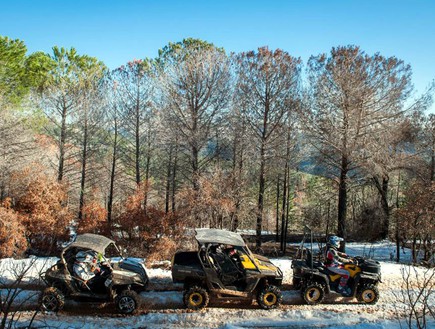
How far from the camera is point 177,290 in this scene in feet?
32.8

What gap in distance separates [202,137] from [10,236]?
983 cm

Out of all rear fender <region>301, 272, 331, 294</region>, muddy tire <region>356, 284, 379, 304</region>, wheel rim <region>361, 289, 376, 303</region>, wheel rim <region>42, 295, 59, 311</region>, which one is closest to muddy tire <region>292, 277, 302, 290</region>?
rear fender <region>301, 272, 331, 294</region>

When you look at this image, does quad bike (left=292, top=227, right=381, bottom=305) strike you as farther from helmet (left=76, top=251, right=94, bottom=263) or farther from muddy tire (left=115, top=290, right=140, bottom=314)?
helmet (left=76, top=251, right=94, bottom=263)

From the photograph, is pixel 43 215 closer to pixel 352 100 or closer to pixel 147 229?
pixel 147 229

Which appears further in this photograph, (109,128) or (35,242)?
(109,128)

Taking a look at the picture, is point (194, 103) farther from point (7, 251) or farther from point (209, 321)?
point (209, 321)

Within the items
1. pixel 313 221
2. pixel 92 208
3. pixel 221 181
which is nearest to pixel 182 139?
pixel 221 181

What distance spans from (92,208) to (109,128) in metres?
7.08

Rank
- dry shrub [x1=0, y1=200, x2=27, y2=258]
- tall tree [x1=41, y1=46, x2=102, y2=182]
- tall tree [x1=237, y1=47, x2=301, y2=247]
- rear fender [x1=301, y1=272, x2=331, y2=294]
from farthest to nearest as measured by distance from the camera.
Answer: tall tree [x1=41, y1=46, x2=102, y2=182] → tall tree [x1=237, y1=47, x2=301, y2=247] → dry shrub [x1=0, y1=200, x2=27, y2=258] → rear fender [x1=301, y1=272, x2=331, y2=294]

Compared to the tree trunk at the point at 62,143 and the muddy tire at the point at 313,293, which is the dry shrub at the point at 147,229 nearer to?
Answer: the muddy tire at the point at 313,293

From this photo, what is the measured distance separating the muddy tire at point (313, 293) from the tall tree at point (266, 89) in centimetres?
1065

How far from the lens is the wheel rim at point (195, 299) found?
8.75 meters

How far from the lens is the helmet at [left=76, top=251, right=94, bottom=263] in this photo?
891 cm

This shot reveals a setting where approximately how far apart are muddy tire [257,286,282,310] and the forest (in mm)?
6318
